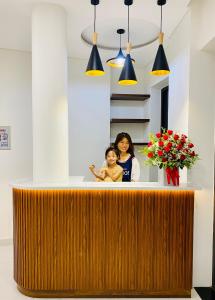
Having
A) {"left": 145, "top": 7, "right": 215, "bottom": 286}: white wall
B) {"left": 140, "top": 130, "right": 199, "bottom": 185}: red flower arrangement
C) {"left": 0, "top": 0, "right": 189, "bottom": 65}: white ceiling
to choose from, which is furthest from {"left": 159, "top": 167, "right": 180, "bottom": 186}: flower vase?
{"left": 0, "top": 0, "right": 189, "bottom": 65}: white ceiling

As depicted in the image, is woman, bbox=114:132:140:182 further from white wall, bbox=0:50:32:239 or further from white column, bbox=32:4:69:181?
white wall, bbox=0:50:32:239

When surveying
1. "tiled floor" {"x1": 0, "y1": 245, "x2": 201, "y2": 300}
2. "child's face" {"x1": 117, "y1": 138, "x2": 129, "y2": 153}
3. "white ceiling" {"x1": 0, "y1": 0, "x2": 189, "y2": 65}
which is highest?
"white ceiling" {"x1": 0, "y1": 0, "x2": 189, "y2": 65}

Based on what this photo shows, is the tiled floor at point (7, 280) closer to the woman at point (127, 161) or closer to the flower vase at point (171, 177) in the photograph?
the flower vase at point (171, 177)

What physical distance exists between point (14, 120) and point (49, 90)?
1.48 metres

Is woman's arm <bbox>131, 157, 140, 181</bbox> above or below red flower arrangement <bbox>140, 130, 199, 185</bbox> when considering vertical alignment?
below

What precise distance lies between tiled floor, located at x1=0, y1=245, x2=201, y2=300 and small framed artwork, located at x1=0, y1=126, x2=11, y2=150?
4.87 feet

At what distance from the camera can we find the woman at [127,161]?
3.11 m

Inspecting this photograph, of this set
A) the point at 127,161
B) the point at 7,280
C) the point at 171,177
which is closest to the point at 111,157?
the point at 127,161

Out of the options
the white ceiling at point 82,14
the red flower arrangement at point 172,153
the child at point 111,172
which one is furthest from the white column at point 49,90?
the red flower arrangement at point 172,153

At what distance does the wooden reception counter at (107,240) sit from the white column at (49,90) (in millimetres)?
318

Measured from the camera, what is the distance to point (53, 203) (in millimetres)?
2408

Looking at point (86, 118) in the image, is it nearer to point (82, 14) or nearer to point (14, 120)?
point (14, 120)

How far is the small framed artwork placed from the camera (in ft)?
12.4

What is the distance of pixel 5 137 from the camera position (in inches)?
149
